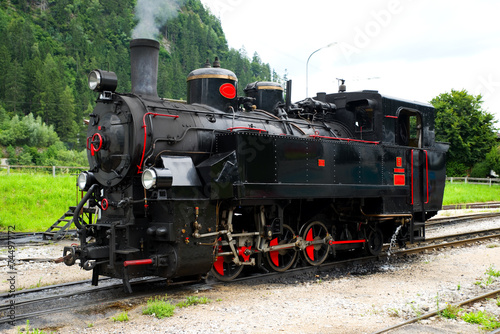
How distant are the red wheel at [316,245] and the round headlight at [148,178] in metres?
3.47

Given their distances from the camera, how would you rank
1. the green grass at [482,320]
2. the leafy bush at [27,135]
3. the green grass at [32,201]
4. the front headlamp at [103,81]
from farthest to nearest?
the leafy bush at [27,135] < the green grass at [32,201] < the front headlamp at [103,81] < the green grass at [482,320]

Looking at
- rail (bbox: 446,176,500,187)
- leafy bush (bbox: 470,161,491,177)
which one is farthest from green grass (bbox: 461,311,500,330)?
leafy bush (bbox: 470,161,491,177)

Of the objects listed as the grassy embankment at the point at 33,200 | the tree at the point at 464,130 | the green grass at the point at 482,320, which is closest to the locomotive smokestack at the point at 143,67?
the green grass at the point at 482,320

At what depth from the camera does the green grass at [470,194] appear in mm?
27844

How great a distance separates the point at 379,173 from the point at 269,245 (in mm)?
2978

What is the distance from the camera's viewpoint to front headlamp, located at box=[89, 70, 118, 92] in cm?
698

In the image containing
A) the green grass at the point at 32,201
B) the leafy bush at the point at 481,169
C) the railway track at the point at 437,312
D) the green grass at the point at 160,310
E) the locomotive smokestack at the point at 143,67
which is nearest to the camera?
the railway track at the point at 437,312

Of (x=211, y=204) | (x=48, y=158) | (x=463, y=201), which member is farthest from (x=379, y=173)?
(x=48, y=158)

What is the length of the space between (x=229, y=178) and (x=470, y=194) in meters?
27.5

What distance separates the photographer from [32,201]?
17062mm

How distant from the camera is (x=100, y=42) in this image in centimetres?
8931

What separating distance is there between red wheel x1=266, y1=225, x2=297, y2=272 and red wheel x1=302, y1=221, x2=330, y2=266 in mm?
261

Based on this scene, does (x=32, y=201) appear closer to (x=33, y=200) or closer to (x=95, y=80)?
(x=33, y=200)

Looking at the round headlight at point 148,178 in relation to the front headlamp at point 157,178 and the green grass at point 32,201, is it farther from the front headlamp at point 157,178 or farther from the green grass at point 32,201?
the green grass at point 32,201
